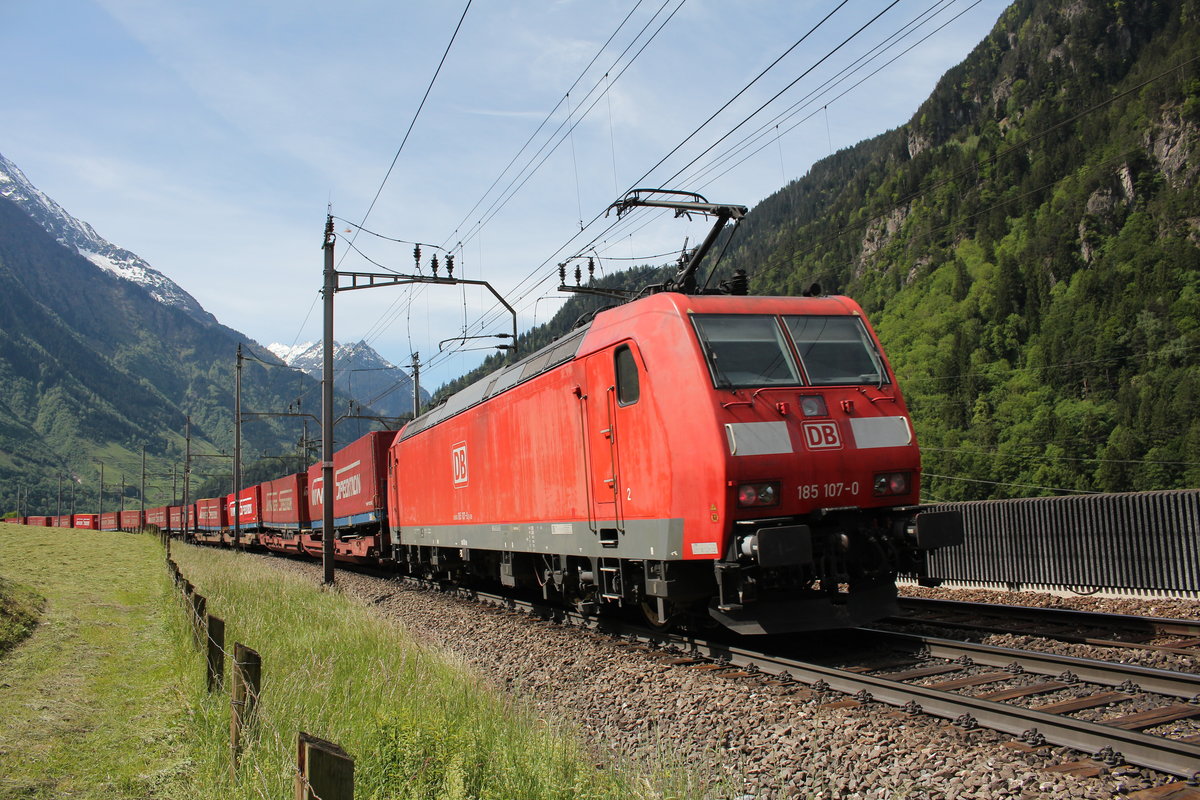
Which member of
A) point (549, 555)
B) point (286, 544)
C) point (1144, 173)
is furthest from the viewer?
point (1144, 173)

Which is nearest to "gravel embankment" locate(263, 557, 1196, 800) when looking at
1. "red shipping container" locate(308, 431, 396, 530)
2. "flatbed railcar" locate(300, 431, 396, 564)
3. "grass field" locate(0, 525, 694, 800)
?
"grass field" locate(0, 525, 694, 800)

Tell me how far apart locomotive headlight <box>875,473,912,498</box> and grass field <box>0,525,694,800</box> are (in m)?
4.10

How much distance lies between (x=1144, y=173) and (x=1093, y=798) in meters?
114

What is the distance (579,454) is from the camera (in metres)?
10.2

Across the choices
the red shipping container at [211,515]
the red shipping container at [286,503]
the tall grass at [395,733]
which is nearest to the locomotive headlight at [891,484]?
the tall grass at [395,733]

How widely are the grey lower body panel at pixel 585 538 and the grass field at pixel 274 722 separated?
2177 mm

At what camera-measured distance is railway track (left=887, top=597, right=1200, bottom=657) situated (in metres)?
7.73

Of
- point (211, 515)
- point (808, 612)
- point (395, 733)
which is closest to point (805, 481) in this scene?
point (808, 612)

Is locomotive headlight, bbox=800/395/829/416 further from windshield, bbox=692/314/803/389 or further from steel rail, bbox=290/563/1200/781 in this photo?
steel rail, bbox=290/563/1200/781

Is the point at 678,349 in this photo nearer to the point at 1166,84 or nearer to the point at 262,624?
the point at 262,624

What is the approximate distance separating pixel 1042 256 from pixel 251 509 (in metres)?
88.6

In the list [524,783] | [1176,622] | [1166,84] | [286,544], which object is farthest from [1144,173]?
[524,783]

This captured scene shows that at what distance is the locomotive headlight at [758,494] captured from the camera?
7723 mm

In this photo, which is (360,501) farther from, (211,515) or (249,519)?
(211,515)
